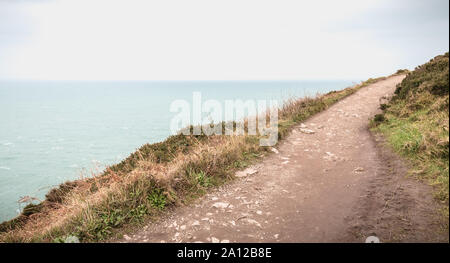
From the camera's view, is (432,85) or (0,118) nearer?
(432,85)

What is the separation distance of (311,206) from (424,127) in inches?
179

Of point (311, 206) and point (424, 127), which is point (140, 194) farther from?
point (424, 127)

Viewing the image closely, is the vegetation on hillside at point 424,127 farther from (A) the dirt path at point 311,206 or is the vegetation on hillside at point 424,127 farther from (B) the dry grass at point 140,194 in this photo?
(B) the dry grass at point 140,194

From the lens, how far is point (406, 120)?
29.5 feet

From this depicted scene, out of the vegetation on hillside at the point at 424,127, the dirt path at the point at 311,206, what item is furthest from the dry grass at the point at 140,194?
the vegetation on hillside at the point at 424,127

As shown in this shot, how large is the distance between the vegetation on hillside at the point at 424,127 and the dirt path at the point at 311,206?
1.30 feet

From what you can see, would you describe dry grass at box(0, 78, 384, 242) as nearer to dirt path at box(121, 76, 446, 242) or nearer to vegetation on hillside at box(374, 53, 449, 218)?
dirt path at box(121, 76, 446, 242)

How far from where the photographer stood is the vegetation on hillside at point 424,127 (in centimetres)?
532

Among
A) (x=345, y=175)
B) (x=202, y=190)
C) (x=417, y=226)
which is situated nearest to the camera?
(x=417, y=226)

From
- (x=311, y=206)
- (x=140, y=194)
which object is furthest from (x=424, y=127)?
(x=140, y=194)

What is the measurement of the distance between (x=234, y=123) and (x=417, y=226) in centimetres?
1007
